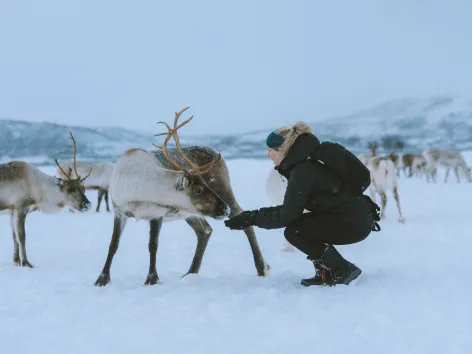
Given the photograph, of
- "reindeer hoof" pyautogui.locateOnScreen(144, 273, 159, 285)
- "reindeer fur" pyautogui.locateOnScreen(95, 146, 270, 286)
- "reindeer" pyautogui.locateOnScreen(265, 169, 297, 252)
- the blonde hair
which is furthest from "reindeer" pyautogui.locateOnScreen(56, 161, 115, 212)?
the blonde hair

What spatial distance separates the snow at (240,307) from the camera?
8.77 ft

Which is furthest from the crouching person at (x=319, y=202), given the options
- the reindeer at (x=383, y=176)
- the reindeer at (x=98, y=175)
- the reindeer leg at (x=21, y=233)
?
→ the reindeer at (x=98, y=175)

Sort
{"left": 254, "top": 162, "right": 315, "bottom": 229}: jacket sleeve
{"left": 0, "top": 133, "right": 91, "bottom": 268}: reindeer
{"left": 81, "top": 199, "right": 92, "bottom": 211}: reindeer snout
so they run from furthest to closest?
{"left": 81, "top": 199, "right": 92, "bottom": 211}: reindeer snout
{"left": 0, "top": 133, "right": 91, "bottom": 268}: reindeer
{"left": 254, "top": 162, "right": 315, "bottom": 229}: jacket sleeve

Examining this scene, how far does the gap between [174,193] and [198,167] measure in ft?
1.02

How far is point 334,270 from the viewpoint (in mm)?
3807

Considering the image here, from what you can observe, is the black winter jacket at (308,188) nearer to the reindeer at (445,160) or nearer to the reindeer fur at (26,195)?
the reindeer fur at (26,195)

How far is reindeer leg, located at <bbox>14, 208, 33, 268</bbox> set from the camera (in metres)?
6.09

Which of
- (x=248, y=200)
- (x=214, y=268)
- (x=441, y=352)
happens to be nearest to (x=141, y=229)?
(x=214, y=268)

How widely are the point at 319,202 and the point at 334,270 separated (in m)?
0.53

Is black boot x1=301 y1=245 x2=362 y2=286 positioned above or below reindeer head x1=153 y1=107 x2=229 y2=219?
below

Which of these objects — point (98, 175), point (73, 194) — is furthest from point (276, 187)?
point (98, 175)

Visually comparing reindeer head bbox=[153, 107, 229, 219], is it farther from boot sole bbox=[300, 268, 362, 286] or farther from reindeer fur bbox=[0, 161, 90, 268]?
reindeer fur bbox=[0, 161, 90, 268]

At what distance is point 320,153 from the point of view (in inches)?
143

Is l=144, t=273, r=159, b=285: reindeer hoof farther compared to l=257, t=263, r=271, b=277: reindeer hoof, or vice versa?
l=257, t=263, r=271, b=277: reindeer hoof
